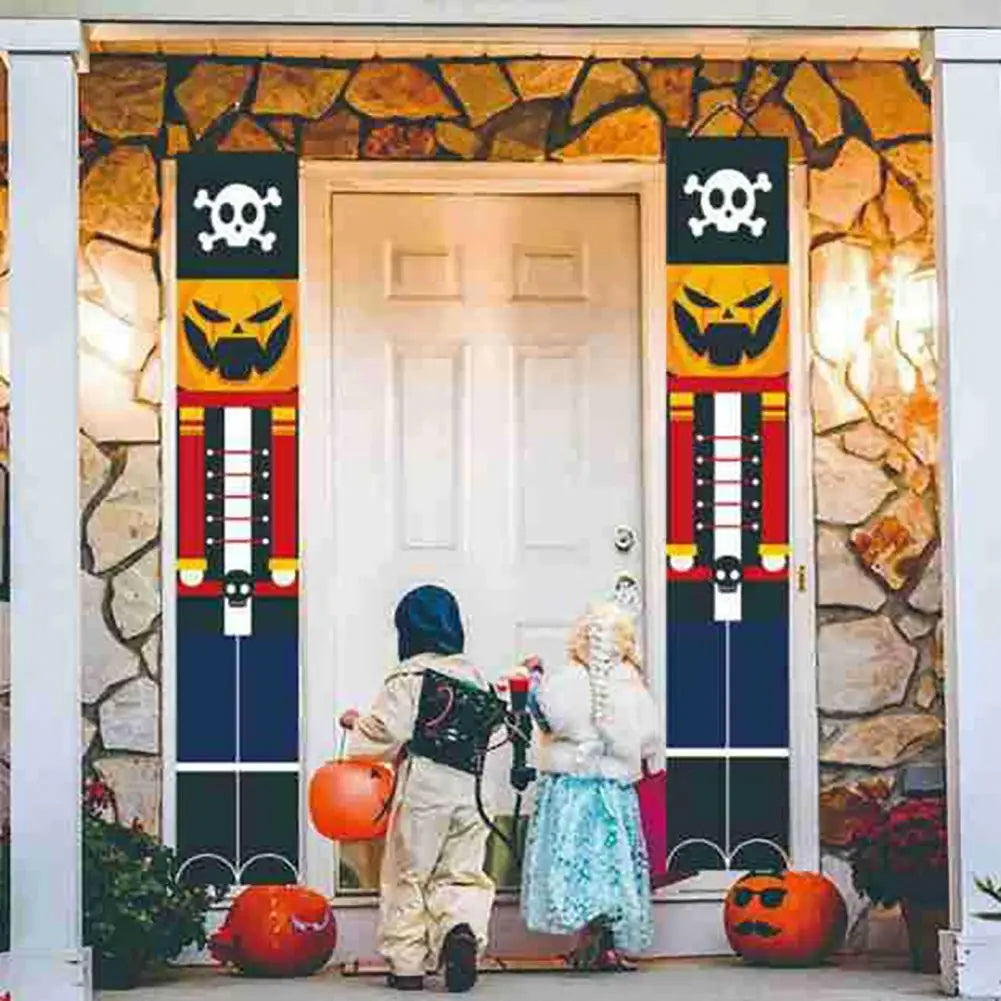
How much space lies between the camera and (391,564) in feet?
31.6

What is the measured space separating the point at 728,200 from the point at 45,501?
2.62 m

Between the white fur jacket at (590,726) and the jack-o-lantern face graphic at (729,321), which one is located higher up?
the jack-o-lantern face graphic at (729,321)

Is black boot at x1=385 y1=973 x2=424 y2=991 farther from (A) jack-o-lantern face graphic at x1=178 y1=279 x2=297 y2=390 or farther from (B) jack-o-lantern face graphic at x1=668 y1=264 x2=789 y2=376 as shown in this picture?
(B) jack-o-lantern face graphic at x1=668 y1=264 x2=789 y2=376

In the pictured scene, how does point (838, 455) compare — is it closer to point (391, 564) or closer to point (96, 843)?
point (391, 564)

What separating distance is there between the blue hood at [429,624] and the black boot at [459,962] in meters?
0.88

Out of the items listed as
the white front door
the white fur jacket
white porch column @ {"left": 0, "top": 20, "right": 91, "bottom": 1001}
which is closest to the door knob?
the white front door

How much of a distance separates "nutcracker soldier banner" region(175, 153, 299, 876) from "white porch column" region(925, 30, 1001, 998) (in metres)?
2.19

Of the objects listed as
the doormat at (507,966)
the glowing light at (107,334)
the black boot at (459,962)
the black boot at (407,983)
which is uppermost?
the glowing light at (107,334)

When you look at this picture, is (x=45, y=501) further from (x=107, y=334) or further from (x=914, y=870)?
(x=914, y=870)

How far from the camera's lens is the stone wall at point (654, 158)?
948 cm

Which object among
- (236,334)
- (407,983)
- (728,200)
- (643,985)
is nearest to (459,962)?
(407,983)

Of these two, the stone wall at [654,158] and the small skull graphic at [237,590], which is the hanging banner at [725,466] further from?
the small skull graphic at [237,590]

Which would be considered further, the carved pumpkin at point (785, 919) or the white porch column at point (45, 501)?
the carved pumpkin at point (785, 919)

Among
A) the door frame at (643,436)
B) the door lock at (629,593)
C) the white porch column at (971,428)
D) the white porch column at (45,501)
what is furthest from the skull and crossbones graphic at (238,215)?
the white porch column at (971,428)
